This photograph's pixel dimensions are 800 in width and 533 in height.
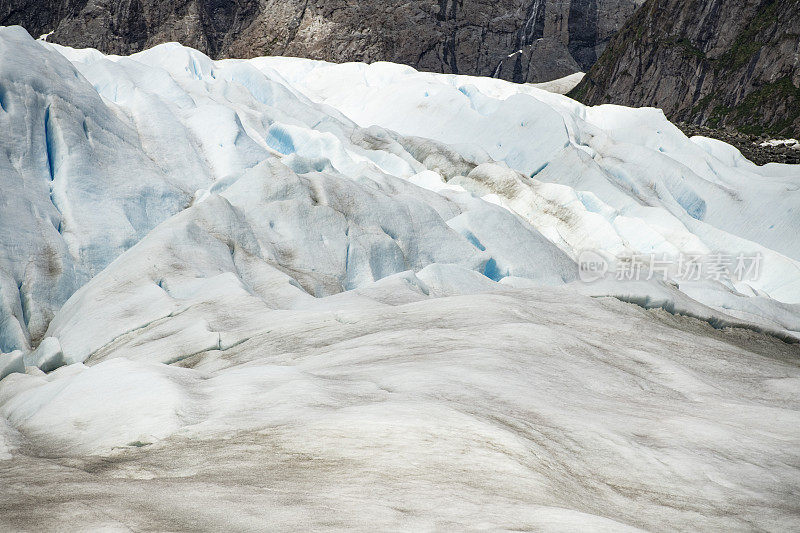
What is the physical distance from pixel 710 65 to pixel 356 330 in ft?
290

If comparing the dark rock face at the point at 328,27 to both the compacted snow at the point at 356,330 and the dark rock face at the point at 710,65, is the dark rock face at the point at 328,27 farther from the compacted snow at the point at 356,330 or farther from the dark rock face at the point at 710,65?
the compacted snow at the point at 356,330

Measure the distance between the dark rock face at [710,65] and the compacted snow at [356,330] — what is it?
48180 mm

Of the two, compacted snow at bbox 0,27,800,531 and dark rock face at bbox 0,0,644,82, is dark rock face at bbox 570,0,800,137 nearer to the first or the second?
dark rock face at bbox 0,0,644,82

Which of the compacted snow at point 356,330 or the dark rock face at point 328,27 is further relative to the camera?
the dark rock face at point 328,27

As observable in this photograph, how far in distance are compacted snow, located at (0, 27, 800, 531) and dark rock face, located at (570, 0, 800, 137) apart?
158 ft

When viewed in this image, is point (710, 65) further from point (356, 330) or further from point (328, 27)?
point (356, 330)

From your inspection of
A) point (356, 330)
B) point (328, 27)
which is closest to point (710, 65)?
point (328, 27)

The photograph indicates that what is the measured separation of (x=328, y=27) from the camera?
8638 centimetres

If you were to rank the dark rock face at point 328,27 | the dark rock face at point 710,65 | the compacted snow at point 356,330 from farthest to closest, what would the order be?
the dark rock face at point 328,27
the dark rock face at point 710,65
the compacted snow at point 356,330

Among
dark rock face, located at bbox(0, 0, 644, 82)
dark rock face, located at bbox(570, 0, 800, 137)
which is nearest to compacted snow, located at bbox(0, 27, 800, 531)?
dark rock face, located at bbox(570, 0, 800, 137)

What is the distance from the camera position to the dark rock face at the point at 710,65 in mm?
77625

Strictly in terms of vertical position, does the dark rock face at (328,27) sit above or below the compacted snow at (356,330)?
above

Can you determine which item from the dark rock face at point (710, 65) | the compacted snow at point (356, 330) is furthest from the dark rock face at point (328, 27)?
the compacted snow at point (356, 330)

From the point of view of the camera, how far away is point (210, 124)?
29.8 meters
